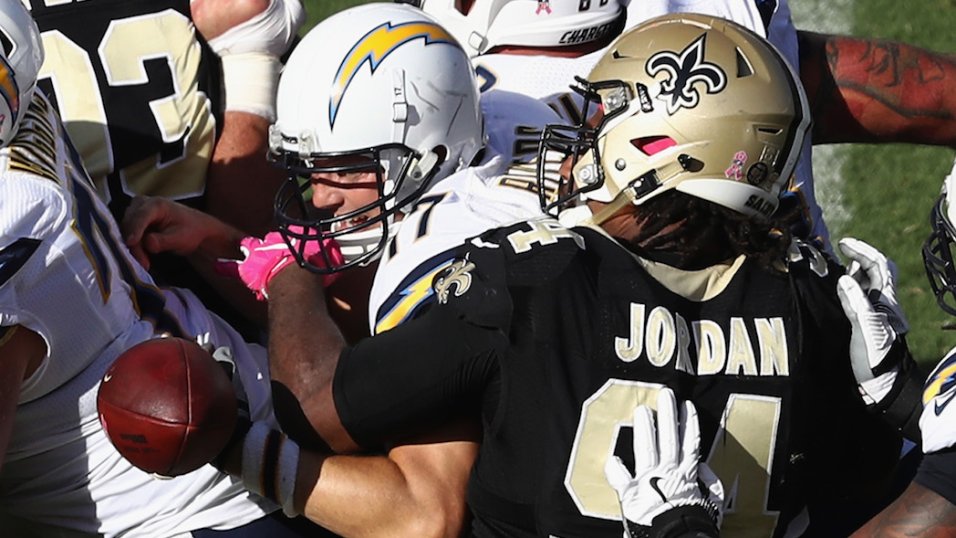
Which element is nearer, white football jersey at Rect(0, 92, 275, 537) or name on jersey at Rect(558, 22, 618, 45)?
white football jersey at Rect(0, 92, 275, 537)

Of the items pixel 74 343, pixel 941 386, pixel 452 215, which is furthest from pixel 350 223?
pixel 941 386

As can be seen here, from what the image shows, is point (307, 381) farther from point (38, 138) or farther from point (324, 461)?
point (38, 138)

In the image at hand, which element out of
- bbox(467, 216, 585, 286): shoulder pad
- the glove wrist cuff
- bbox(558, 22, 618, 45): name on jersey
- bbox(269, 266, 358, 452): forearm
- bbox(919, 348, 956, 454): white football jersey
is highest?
bbox(467, 216, 585, 286): shoulder pad

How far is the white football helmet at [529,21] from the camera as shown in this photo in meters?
4.18

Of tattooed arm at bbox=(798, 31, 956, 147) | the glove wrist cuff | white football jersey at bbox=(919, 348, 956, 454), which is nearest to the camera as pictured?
the glove wrist cuff

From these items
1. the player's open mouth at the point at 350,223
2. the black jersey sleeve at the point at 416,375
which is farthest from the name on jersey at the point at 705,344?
the player's open mouth at the point at 350,223

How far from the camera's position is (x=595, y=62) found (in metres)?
4.13

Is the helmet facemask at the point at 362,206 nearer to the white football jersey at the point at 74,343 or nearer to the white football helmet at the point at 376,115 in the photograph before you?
the white football helmet at the point at 376,115

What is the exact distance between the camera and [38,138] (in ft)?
10.9

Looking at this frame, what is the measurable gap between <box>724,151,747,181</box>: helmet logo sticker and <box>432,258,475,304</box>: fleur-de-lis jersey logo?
21.9 inches

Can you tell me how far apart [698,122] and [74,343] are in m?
1.46

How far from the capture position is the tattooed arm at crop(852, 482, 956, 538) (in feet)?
9.02

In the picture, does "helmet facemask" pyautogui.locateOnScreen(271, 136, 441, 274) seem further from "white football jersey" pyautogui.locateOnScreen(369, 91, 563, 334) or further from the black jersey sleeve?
the black jersey sleeve

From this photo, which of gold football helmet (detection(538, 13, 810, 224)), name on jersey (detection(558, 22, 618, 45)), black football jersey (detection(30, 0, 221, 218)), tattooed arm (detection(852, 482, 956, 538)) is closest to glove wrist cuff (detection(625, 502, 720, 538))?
tattooed arm (detection(852, 482, 956, 538))
